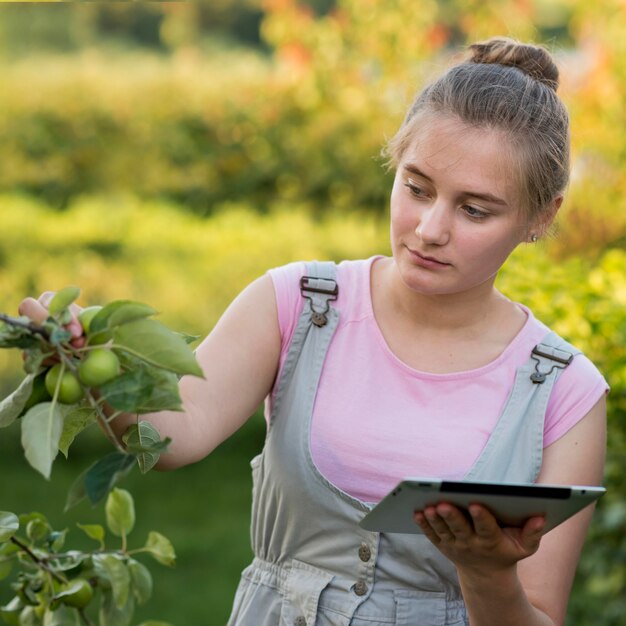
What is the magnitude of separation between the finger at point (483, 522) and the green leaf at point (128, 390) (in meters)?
0.42

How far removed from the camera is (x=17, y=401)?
4.19 feet

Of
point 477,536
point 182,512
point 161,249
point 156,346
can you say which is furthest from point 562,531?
point 161,249

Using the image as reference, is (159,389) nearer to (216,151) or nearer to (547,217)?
(547,217)

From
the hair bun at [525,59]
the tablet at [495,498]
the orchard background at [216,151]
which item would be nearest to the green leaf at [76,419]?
the tablet at [495,498]

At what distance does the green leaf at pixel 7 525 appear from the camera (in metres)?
1.49

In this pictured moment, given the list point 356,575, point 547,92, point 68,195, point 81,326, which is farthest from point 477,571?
point 68,195

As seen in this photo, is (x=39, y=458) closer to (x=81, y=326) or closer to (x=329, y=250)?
(x=81, y=326)

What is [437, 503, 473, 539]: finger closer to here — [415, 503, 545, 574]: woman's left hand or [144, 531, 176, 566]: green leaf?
[415, 503, 545, 574]: woman's left hand

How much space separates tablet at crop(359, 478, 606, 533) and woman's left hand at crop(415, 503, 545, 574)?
1 centimetres

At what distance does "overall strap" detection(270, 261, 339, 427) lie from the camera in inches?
72.6

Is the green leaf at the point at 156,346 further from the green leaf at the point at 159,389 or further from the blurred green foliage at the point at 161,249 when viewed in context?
the blurred green foliage at the point at 161,249

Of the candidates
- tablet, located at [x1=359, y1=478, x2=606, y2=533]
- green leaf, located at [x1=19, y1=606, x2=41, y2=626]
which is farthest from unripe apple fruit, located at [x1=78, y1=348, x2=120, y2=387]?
green leaf, located at [x1=19, y1=606, x2=41, y2=626]

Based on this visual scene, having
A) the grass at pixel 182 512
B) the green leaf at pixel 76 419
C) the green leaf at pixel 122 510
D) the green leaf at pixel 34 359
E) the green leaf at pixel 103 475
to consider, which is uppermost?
the green leaf at pixel 34 359

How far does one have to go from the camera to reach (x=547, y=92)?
1.95 meters
